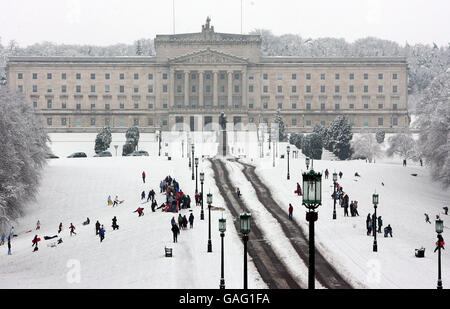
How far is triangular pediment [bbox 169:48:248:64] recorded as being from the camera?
139 m

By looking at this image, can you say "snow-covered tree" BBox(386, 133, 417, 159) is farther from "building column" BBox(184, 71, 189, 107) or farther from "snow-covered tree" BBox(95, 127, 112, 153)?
"building column" BBox(184, 71, 189, 107)

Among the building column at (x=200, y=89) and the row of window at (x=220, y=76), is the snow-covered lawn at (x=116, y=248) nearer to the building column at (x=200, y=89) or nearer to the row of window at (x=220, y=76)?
the building column at (x=200, y=89)

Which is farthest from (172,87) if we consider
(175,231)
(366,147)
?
(175,231)

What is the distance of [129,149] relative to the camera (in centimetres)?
9381

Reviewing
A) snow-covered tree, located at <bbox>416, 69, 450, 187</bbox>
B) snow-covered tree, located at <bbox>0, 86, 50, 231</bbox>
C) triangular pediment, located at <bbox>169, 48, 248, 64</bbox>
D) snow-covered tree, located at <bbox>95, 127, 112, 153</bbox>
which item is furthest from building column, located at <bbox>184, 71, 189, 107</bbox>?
snow-covered tree, located at <bbox>0, 86, 50, 231</bbox>

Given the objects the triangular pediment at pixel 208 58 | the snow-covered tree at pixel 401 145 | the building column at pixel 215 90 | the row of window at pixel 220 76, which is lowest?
the snow-covered tree at pixel 401 145

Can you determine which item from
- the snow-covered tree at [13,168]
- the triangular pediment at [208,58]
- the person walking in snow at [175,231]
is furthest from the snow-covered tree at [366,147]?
the person walking in snow at [175,231]

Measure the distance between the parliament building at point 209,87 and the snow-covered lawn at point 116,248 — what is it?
77.3 metres

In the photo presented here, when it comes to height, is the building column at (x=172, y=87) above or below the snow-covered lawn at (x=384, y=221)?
above

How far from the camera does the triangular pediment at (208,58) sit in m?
139

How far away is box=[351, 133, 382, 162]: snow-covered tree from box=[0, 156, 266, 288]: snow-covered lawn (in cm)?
4784

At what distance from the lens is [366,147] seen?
106 meters

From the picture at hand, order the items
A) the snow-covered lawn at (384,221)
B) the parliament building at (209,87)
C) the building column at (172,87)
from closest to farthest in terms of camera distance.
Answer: the snow-covered lawn at (384,221), the building column at (172,87), the parliament building at (209,87)

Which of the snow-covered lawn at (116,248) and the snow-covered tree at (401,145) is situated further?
the snow-covered tree at (401,145)
